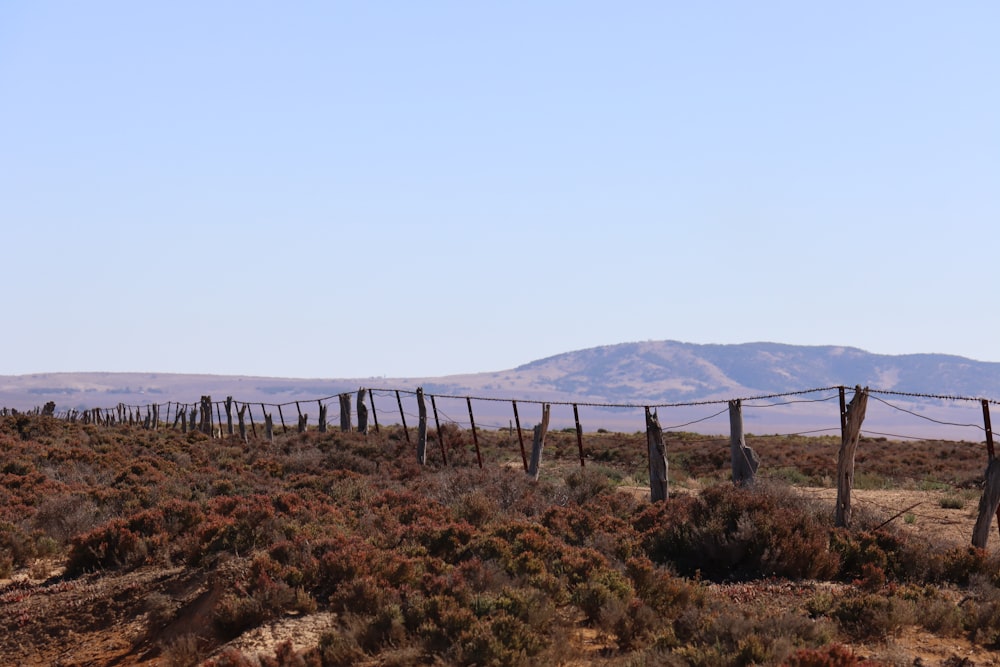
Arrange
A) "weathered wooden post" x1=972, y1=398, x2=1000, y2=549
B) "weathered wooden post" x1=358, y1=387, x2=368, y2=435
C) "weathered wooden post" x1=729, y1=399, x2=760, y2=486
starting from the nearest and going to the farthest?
"weathered wooden post" x1=972, y1=398, x2=1000, y2=549
"weathered wooden post" x1=729, y1=399, x2=760, y2=486
"weathered wooden post" x1=358, y1=387, x2=368, y2=435

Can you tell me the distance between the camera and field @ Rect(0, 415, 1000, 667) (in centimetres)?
868

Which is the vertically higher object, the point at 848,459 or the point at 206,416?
the point at 206,416

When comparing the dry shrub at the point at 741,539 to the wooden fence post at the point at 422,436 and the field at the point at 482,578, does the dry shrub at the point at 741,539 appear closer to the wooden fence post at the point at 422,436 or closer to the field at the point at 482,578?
the field at the point at 482,578

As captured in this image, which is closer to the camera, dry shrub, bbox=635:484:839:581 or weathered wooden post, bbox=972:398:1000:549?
dry shrub, bbox=635:484:839:581

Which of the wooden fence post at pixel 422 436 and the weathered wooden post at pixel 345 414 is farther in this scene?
the weathered wooden post at pixel 345 414

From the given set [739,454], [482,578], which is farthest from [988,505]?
[482,578]

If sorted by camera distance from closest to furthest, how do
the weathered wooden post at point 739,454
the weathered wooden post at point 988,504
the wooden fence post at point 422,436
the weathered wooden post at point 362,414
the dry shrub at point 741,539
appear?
1. the dry shrub at point 741,539
2. the weathered wooden post at point 988,504
3. the weathered wooden post at point 739,454
4. the wooden fence post at point 422,436
5. the weathered wooden post at point 362,414

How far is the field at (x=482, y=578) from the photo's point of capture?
868 cm

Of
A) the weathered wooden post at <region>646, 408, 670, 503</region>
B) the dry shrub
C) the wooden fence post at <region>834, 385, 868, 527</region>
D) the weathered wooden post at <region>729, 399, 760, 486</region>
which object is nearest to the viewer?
the dry shrub

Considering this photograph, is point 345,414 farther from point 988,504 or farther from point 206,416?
point 988,504

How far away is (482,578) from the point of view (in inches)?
407

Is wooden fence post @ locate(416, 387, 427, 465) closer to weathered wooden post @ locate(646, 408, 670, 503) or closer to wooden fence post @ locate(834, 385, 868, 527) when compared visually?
weathered wooden post @ locate(646, 408, 670, 503)

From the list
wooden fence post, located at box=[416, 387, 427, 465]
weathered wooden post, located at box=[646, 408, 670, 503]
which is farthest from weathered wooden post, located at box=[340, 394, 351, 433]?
weathered wooden post, located at box=[646, 408, 670, 503]

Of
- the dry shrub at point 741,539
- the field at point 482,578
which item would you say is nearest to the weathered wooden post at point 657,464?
the field at point 482,578
